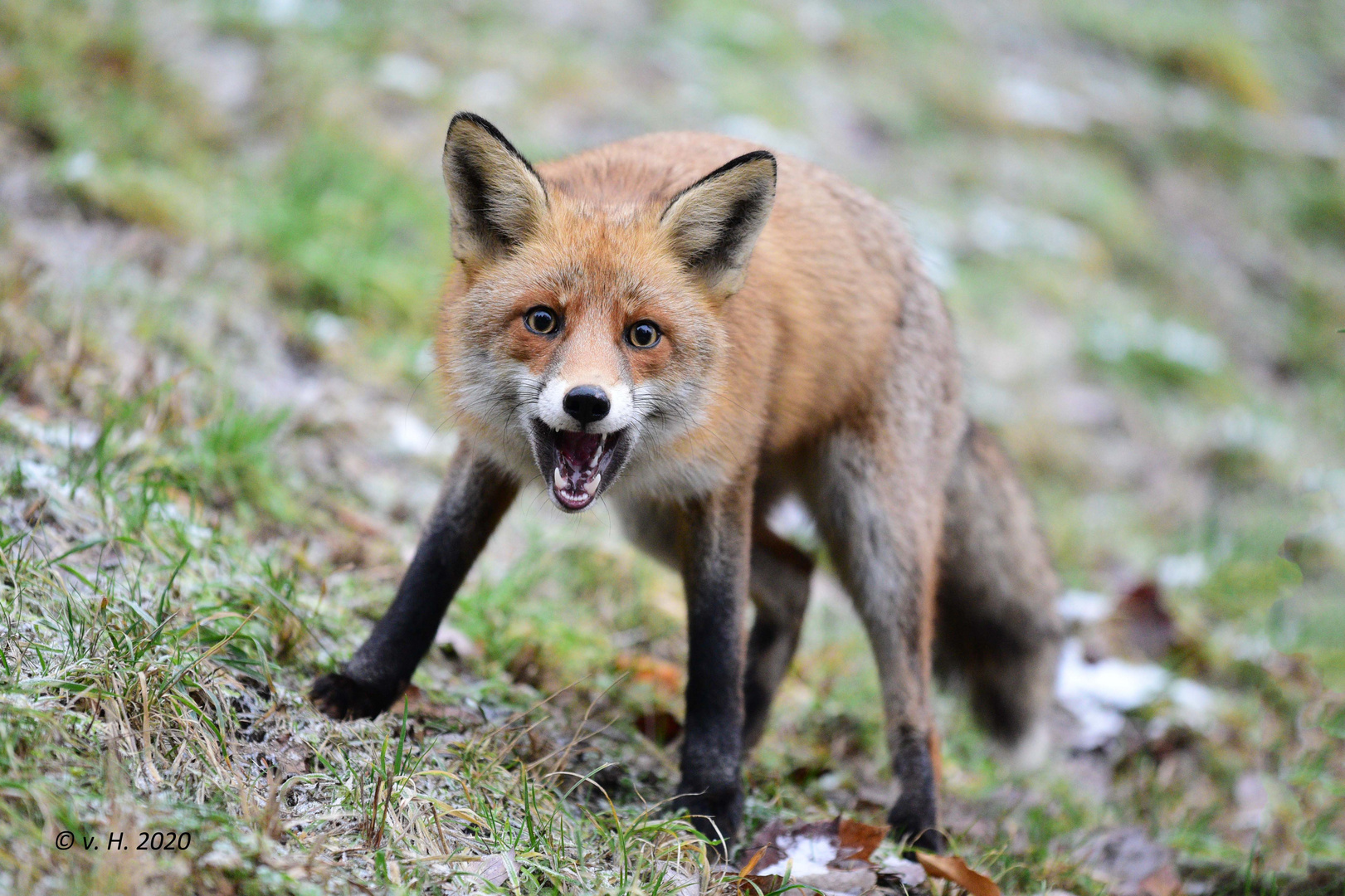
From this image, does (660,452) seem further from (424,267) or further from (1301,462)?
(1301,462)

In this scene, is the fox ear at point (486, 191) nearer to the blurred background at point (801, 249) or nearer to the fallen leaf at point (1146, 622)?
the blurred background at point (801, 249)

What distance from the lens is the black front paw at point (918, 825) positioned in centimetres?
324

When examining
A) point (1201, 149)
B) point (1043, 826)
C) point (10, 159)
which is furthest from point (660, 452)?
point (1201, 149)

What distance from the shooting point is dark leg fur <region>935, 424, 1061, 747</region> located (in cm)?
404

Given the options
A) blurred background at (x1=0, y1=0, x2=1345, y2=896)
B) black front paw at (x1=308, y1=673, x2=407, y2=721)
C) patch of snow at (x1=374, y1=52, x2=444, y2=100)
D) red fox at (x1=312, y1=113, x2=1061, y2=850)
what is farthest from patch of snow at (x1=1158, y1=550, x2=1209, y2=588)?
patch of snow at (x1=374, y1=52, x2=444, y2=100)

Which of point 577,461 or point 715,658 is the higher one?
point 577,461

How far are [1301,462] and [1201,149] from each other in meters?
4.53

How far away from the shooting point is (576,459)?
271 centimetres

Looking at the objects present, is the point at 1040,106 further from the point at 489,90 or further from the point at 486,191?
the point at 486,191

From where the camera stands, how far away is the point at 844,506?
3.55 metres

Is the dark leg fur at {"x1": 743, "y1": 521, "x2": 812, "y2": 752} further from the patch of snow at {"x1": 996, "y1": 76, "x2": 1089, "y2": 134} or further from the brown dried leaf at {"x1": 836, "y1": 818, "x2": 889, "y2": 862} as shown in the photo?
the patch of snow at {"x1": 996, "y1": 76, "x2": 1089, "y2": 134}

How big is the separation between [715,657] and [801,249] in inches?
54.2

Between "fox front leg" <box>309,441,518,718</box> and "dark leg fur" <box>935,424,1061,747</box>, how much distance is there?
74.2 inches

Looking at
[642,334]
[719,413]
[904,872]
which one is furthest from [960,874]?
[642,334]
